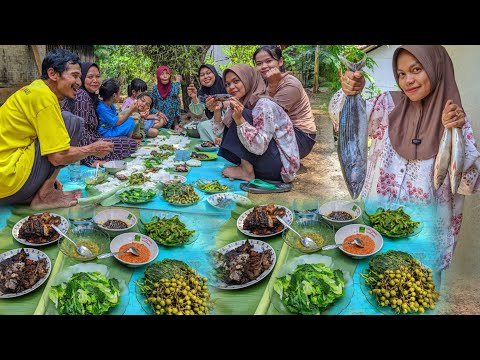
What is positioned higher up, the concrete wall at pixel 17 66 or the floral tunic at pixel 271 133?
the concrete wall at pixel 17 66

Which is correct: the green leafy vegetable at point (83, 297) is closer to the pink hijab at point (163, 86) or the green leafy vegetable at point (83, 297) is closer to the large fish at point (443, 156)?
the pink hijab at point (163, 86)

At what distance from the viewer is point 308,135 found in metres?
3.16

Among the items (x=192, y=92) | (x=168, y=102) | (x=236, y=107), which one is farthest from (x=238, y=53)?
(x=168, y=102)

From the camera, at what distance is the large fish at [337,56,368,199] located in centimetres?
262

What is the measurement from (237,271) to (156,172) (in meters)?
0.79

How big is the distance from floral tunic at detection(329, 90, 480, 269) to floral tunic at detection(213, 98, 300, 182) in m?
0.40

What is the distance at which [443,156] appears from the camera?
8.41 ft

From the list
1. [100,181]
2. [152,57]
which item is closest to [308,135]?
[152,57]

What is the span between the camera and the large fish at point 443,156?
8.39ft

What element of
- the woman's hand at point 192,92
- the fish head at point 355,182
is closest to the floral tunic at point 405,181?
the fish head at point 355,182

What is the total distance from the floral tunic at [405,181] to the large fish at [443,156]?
0.25 feet

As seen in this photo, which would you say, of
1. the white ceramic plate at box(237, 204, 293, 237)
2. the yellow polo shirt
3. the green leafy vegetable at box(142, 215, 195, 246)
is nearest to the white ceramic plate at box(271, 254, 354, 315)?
the white ceramic plate at box(237, 204, 293, 237)

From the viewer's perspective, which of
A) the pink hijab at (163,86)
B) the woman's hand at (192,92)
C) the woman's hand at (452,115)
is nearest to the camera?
the woman's hand at (452,115)

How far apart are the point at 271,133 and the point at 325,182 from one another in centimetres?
44
